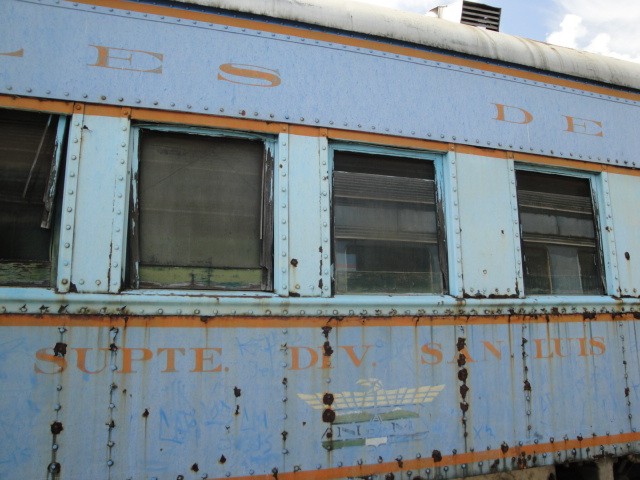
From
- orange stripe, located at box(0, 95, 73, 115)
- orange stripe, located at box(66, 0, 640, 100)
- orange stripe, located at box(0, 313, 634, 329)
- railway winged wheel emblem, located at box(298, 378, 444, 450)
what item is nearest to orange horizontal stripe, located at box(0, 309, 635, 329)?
orange stripe, located at box(0, 313, 634, 329)

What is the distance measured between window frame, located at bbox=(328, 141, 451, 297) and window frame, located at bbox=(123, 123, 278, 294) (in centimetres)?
32

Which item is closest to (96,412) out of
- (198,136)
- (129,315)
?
(129,315)

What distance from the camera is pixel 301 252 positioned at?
2.43 meters

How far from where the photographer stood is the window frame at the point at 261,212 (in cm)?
225

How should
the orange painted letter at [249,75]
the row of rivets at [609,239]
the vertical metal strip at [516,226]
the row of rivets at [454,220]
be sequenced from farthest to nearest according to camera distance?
the row of rivets at [609,239]
the vertical metal strip at [516,226]
the row of rivets at [454,220]
the orange painted letter at [249,75]

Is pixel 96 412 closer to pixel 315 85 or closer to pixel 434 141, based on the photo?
pixel 315 85

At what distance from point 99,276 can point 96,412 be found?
0.58 meters

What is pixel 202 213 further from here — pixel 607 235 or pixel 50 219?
pixel 607 235

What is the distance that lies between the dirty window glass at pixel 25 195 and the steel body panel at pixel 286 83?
0.51 feet

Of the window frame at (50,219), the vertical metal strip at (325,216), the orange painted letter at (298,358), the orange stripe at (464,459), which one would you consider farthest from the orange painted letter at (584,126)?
the window frame at (50,219)

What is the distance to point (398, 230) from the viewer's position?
8.86 ft

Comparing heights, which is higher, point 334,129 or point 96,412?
point 334,129

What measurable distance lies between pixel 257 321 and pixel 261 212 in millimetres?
554

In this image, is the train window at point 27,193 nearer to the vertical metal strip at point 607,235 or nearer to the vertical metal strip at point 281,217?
the vertical metal strip at point 281,217
